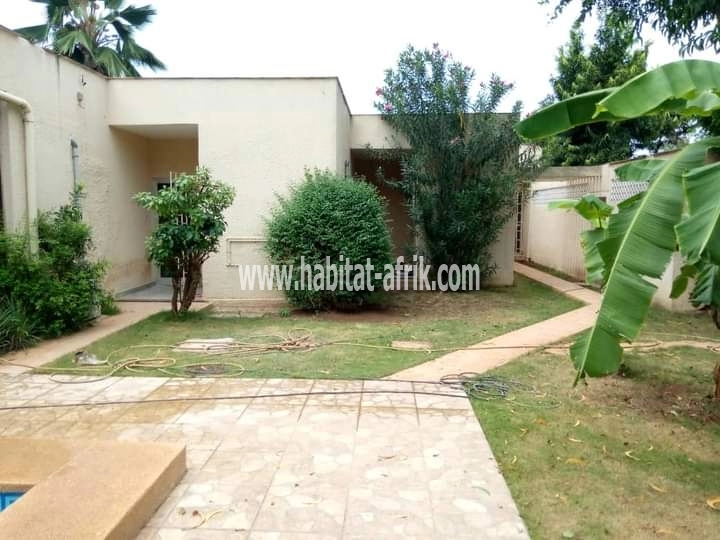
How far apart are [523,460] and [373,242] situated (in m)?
5.92

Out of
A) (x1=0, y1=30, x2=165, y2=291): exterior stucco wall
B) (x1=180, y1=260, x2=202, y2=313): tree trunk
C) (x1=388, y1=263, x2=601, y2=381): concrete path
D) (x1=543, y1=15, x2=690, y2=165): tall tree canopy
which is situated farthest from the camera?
(x1=543, y1=15, x2=690, y2=165): tall tree canopy

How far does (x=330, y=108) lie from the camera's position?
10.5 metres

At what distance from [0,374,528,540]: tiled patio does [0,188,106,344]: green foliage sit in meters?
1.85

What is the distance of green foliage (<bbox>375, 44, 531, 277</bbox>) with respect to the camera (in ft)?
37.9

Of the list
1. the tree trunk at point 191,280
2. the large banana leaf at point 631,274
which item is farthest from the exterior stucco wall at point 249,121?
the large banana leaf at point 631,274

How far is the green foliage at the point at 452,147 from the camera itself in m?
11.5

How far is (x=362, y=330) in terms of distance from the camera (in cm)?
847

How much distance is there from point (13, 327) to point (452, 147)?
9.18m

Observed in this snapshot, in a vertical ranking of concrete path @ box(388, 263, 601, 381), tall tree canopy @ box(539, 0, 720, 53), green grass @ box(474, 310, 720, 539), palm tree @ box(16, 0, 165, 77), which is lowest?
green grass @ box(474, 310, 720, 539)

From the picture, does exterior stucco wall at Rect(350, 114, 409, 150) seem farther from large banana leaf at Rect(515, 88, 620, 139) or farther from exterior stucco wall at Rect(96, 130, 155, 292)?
large banana leaf at Rect(515, 88, 620, 139)

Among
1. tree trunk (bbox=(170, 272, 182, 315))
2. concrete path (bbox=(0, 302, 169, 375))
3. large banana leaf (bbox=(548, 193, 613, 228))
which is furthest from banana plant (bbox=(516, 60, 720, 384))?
tree trunk (bbox=(170, 272, 182, 315))

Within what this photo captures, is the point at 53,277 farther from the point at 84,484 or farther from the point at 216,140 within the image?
the point at 84,484

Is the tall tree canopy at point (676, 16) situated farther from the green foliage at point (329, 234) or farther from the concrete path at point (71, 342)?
the concrete path at point (71, 342)

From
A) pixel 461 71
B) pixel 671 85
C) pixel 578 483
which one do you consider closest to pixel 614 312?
pixel 578 483
